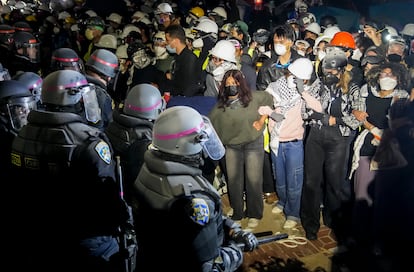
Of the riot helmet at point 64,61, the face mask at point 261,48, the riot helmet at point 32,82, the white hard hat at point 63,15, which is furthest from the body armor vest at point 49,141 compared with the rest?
the white hard hat at point 63,15

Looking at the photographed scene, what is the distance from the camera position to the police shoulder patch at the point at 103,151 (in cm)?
332

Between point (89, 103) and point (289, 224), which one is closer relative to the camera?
point (89, 103)

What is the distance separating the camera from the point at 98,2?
635 inches

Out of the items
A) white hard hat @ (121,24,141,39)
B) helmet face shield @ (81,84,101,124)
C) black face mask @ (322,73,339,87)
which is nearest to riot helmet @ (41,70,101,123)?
helmet face shield @ (81,84,101,124)

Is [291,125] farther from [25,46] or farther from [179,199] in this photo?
[25,46]

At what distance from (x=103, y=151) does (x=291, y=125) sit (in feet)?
8.99

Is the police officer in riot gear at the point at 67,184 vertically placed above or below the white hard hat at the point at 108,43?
below

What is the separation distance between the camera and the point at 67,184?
10.7 ft

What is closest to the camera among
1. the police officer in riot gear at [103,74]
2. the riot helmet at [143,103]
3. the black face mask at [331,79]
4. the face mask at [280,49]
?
the riot helmet at [143,103]

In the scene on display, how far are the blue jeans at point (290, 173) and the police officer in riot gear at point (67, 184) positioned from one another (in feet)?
8.74

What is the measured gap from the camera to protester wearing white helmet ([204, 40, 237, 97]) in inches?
221

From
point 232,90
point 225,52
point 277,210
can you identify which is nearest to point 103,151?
point 232,90

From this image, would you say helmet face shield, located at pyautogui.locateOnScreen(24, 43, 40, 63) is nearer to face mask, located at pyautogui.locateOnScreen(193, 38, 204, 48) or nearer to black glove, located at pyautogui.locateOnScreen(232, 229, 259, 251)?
face mask, located at pyautogui.locateOnScreen(193, 38, 204, 48)

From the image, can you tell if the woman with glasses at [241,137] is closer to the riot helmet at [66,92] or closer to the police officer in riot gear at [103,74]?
the police officer in riot gear at [103,74]
